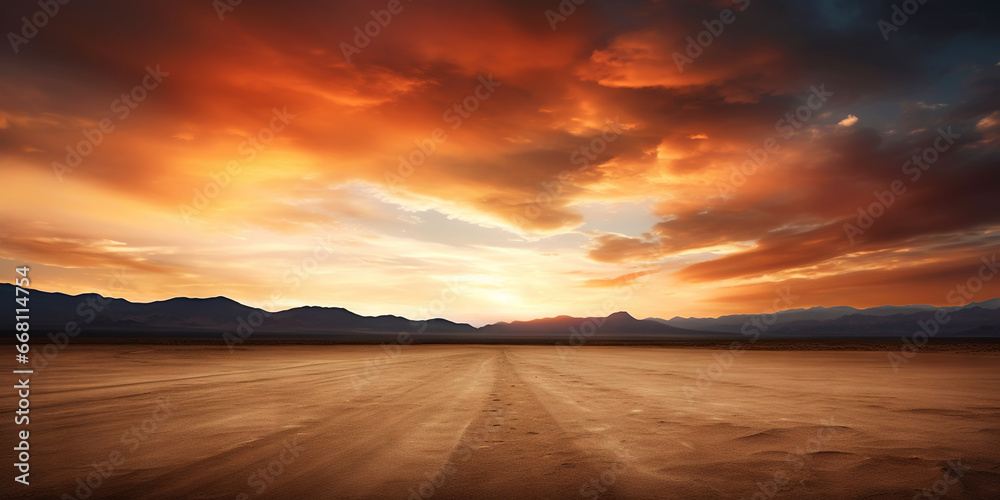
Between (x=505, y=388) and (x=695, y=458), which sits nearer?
(x=695, y=458)

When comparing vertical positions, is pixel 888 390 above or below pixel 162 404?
below

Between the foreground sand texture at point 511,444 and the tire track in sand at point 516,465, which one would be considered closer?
the tire track in sand at point 516,465

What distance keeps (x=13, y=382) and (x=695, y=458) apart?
23817mm

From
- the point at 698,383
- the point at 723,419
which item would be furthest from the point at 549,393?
the point at 698,383

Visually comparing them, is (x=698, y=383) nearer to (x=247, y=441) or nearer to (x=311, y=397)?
(x=311, y=397)

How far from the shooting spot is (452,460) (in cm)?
658

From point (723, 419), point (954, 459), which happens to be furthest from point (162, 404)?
point (954, 459)

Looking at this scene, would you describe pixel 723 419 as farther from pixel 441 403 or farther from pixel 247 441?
pixel 247 441

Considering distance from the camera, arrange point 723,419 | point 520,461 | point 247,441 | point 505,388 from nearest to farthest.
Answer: point 520,461, point 247,441, point 723,419, point 505,388

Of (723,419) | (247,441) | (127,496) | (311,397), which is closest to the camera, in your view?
(127,496)

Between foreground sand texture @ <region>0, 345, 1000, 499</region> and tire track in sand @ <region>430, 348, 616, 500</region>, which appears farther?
foreground sand texture @ <region>0, 345, 1000, 499</region>

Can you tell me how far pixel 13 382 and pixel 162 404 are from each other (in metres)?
10.9

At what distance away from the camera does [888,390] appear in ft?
49.0

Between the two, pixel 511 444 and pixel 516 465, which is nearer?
pixel 516 465
